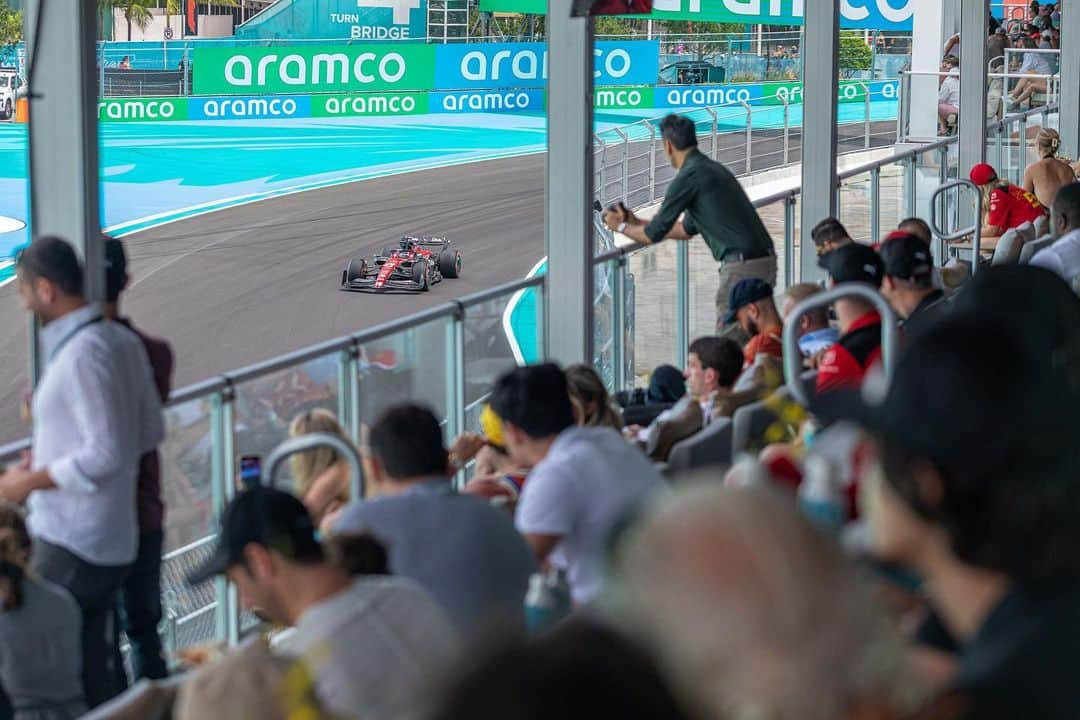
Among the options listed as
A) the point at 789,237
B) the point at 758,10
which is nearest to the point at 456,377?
the point at 789,237

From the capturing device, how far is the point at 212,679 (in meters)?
1.90

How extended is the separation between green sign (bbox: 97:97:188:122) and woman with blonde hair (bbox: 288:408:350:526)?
33.4 metres

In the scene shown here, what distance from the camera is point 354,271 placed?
955 inches

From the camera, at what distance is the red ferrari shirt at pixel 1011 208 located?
29.7ft

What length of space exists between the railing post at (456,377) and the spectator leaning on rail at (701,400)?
0.87 m

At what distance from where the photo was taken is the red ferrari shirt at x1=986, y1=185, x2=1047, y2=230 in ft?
29.7

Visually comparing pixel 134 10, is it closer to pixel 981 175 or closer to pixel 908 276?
pixel 981 175

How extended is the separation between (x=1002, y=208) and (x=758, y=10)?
903 inches

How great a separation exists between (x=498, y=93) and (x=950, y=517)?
38.5 meters

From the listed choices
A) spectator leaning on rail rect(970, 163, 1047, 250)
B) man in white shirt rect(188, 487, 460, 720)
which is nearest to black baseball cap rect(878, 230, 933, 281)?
man in white shirt rect(188, 487, 460, 720)

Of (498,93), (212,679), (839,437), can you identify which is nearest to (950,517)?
(212,679)

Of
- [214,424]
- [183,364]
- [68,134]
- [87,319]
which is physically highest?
[68,134]

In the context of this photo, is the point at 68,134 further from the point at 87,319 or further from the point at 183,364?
the point at 183,364

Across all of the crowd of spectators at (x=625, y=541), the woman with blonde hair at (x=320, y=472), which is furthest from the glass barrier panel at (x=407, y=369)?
the woman with blonde hair at (x=320, y=472)
